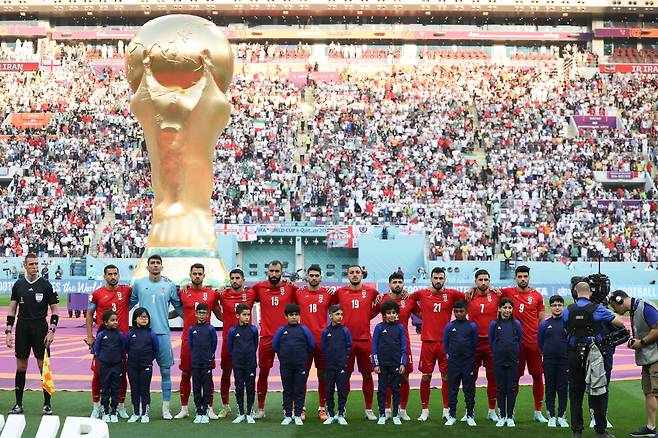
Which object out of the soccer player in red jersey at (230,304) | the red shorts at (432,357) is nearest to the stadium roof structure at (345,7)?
the soccer player in red jersey at (230,304)

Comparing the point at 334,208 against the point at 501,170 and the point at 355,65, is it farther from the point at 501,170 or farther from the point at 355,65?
the point at 355,65

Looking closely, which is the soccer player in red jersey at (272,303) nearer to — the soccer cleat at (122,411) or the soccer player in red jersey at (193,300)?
the soccer player in red jersey at (193,300)

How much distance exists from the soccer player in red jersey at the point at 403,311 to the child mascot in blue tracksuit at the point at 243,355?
5.12 feet

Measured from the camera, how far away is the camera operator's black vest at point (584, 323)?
946 centimetres

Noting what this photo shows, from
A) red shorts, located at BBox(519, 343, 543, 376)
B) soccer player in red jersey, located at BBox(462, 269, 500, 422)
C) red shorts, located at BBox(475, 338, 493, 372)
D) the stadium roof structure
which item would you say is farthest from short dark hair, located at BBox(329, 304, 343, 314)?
the stadium roof structure

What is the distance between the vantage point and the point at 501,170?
4266 cm

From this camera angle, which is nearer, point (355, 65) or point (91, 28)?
point (355, 65)

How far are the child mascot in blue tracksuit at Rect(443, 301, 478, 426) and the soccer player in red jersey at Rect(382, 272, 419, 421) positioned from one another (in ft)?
1.62

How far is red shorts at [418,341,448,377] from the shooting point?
11227 mm

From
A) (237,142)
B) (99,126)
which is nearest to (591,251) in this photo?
(237,142)

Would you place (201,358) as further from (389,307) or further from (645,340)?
(645,340)

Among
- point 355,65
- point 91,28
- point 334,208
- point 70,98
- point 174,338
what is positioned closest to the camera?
point 174,338

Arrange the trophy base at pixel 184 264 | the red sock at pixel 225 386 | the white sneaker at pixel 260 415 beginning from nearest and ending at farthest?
the white sneaker at pixel 260 415
the red sock at pixel 225 386
the trophy base at pixel 184 264

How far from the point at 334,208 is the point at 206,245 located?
19.9 m
